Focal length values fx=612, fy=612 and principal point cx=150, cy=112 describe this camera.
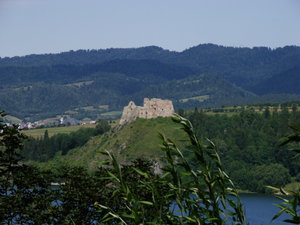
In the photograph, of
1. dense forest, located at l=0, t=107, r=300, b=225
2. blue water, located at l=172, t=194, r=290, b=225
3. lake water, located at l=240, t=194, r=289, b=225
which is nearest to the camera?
dense forest, located at l=0, t=107, r=300, b=225

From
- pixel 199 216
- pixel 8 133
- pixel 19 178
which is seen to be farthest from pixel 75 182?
pixel 199 216

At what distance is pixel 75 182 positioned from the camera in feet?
160

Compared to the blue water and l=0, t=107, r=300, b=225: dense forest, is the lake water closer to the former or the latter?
the blue water

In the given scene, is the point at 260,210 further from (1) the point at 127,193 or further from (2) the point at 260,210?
(1) the point at 127,193

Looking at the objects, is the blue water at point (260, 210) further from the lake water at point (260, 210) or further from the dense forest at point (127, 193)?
the dense forest at point (127, 193)

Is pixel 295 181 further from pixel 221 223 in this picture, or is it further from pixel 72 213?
pixel 221 223

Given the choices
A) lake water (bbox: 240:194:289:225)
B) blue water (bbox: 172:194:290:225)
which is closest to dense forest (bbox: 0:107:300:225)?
blue water (bbox: 172:194:290:225)

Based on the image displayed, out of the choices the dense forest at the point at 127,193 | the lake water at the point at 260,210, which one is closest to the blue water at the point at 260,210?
the lake water at the point at 260,210

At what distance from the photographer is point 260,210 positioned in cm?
13575

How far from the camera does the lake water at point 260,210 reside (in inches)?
4726

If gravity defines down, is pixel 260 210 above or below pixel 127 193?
below

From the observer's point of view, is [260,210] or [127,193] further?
[260,210]

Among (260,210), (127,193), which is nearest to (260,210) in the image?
(260,210)

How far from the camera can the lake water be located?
12004 cm
